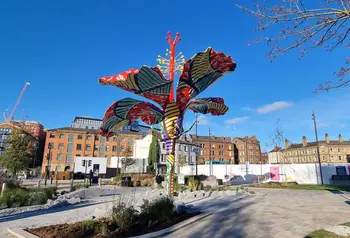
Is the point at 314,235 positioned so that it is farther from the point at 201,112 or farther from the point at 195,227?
the point at 201,112

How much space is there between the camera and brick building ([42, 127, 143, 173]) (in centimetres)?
6234

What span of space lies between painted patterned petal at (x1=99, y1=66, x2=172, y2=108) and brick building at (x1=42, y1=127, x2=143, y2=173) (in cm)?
4998

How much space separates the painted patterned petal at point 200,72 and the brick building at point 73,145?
4947cm

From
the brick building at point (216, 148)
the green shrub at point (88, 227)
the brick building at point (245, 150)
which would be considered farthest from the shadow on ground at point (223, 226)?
the brick building at point (245, 150)

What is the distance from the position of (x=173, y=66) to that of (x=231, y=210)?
841 centimetres

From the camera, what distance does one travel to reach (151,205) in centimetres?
818

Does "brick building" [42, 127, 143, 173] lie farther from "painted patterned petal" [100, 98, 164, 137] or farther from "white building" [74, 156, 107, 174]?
"painted patterned petal" [100, 98, 164, 137]

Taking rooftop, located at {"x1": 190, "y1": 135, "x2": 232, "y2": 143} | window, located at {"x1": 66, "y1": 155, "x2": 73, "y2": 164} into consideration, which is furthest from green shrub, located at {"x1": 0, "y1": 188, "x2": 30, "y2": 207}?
rooftop, located at {"x1": 190, "y1": 135, "x2": 232, "y2": 143}

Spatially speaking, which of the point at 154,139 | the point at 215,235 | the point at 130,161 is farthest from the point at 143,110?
the point at 154,139

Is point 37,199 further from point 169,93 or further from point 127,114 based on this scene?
point 169,93

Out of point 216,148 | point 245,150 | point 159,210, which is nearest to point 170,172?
point 159,210

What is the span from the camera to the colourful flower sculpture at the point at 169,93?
11.4m

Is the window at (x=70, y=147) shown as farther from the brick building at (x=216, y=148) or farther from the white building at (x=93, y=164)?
the brick building at (x=216, y=148)

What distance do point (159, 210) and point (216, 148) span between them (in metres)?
73.4
